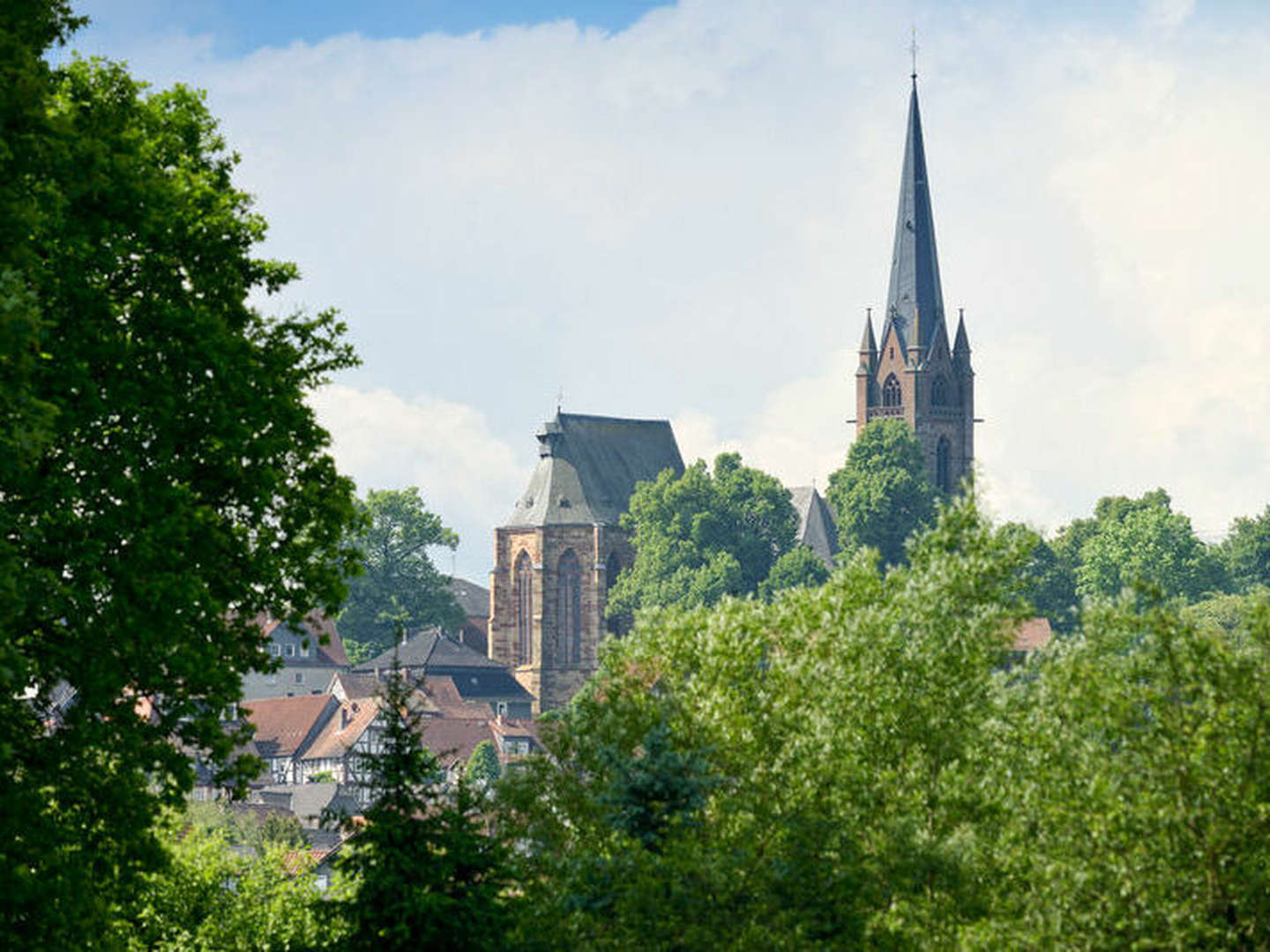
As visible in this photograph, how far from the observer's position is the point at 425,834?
27.0 meters

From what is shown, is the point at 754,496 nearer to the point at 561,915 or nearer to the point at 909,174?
the point at 909,174

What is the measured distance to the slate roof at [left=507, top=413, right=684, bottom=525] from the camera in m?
139

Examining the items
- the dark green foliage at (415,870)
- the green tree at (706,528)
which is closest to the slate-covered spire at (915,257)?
the green tree at (706,528)

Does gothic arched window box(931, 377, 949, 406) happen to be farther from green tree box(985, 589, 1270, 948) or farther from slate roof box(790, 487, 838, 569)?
green tree box(985, 589, 1270, 948)

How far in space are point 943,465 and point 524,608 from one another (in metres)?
27.5

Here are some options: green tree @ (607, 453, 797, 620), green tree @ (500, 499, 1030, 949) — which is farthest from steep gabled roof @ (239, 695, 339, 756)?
green tree @ (500, 499, 1030, 949)

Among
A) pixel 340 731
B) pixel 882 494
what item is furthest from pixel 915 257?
pixel 340 731

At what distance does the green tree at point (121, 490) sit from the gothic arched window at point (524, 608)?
112 meters

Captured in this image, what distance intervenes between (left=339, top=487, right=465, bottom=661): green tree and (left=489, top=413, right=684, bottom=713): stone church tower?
23.9ft

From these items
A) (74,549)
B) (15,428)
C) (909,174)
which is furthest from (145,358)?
(909,174)

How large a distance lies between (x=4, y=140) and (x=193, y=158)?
209 inches

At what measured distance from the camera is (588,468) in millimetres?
140750

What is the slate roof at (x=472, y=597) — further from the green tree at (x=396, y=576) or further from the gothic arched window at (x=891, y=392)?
the gothic arched window at (x=891, y=392)

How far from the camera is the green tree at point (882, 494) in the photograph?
416ft
